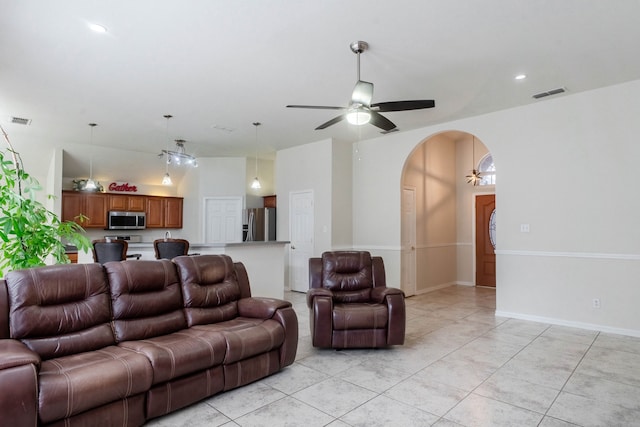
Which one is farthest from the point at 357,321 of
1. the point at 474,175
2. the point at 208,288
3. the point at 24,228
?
the point at 474,175

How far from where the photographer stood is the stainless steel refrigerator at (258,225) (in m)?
8.32

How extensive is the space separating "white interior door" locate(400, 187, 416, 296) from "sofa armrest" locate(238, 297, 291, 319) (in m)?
3.59

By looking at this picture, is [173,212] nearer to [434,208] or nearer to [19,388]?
[434,208]

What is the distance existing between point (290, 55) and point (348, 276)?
248cm

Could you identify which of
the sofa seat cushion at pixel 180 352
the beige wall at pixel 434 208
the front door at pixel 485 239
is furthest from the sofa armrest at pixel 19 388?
the front door at pixel 485 239

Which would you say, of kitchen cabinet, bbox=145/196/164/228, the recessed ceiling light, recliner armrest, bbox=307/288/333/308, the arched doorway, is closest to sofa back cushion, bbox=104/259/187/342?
recliner armrest, bbox=307/288/333/308

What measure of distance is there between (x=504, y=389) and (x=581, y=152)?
3306 millimetres

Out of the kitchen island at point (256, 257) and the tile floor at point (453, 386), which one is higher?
the kitchen island at point (256, 257)

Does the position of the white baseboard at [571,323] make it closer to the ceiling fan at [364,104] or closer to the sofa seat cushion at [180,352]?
the ceiling fan at [364,104]

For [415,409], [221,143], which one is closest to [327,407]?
[415,409]

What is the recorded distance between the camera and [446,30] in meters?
3.13

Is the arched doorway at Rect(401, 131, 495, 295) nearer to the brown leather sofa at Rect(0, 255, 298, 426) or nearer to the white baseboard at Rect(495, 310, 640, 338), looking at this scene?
the white baseboard at Rect(495, 310, 640, 338)

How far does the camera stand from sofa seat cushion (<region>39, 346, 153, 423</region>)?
195 cm

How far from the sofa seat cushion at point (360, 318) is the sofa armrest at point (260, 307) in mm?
606
